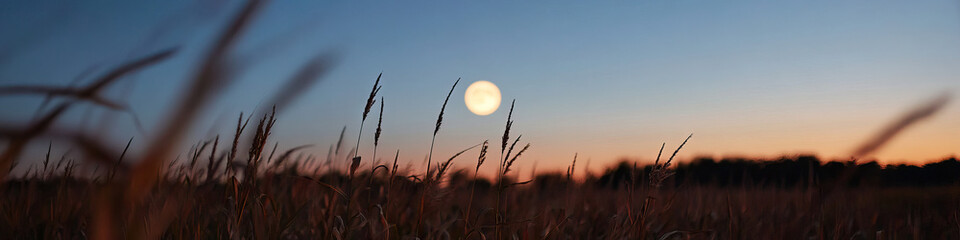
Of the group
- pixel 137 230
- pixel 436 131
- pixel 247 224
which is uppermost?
pixel 436 131

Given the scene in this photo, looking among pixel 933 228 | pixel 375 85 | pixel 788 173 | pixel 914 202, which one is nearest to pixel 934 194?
pixel 933 228

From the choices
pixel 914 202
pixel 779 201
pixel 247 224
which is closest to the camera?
pixel 247 224

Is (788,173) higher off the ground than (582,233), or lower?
higher

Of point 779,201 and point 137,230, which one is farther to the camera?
point 779,201

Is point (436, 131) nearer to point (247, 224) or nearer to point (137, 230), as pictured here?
point (137, 230)

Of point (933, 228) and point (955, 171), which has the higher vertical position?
point (955, 171)

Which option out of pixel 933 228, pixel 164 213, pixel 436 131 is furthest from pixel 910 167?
pixel 164 213

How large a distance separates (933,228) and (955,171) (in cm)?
131

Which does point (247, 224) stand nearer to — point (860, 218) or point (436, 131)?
point (436, 131)

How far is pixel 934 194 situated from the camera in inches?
162

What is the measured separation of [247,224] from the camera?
9.29ft

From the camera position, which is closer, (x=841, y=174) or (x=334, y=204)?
(x=841, y=174)

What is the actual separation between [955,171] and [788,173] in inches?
119

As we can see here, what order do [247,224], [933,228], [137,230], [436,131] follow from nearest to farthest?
[137,230] → [436,131] → [247,224] → [933,228]
